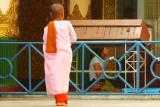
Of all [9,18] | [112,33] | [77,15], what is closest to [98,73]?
[112,33]

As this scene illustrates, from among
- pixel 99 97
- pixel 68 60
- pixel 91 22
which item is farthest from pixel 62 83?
pixel 91 22

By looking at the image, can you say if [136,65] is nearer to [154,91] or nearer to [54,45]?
[154,91]

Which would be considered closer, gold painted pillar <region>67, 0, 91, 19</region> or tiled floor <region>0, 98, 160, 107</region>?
tiled floor <region>0, 98, 160, 107</region>

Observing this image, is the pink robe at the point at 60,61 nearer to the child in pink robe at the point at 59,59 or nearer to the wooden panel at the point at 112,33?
the child in pink robe at the point at 59,59

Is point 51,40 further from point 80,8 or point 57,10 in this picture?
point 80,8

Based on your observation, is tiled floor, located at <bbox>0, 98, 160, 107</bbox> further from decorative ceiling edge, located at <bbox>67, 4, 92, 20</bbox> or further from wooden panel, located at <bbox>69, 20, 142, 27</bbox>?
decorative ceiling edge, located at <bbox>67, 4, 92, 20</bbox>

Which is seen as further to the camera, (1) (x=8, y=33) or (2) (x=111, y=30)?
(1) (x=8, y=33)

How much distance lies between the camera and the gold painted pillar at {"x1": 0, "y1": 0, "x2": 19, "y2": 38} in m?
11.8

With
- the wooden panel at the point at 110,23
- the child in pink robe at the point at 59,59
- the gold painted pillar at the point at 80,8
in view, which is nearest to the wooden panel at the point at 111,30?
the wooden panel at the point at 110,23

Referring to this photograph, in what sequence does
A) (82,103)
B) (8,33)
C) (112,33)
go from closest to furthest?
(82,103), (112,33), (8,33)

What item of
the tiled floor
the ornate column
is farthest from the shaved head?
the ornate column

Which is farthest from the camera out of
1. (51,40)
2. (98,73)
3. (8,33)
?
(8,33)

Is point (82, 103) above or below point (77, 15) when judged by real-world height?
below

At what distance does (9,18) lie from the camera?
39.1ft
